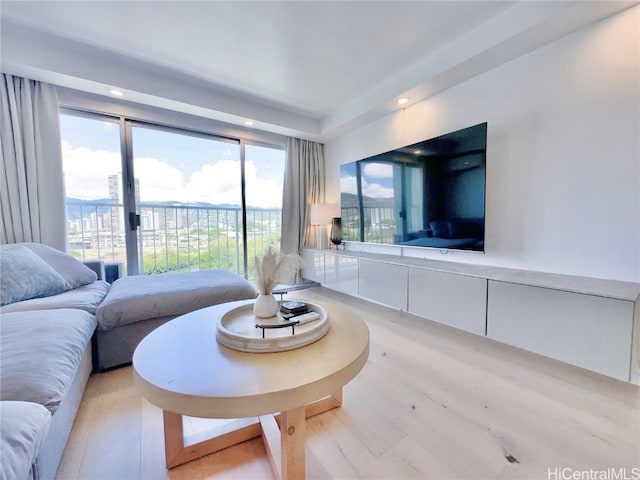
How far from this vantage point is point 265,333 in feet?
3.16

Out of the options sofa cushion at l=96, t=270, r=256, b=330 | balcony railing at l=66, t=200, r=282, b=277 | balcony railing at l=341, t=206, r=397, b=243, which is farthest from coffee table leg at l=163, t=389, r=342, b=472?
balcony railing at l=341, t=206, r=397, b=243

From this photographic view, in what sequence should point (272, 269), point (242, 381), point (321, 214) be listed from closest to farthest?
point (242, 381) < point (272, 269) < point (321, 214)

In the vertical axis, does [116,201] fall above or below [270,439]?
above

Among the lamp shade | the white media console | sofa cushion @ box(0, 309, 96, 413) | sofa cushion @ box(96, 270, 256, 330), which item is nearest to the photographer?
sofa cushion @ box(0, 309, 96, 413)

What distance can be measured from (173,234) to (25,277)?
1394 mm

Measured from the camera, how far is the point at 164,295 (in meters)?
1.68

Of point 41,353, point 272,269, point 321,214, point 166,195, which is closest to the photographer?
point 41,353

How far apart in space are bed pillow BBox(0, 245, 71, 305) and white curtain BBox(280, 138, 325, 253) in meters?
2.16

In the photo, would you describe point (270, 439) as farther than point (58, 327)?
No

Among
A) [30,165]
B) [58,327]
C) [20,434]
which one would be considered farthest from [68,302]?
[30,165]

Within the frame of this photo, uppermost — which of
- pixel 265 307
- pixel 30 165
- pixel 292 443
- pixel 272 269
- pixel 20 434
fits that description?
pixel 30 165

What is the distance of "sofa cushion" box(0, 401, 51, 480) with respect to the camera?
55 centimetres

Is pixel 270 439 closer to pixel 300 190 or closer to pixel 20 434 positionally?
pixel 20 434

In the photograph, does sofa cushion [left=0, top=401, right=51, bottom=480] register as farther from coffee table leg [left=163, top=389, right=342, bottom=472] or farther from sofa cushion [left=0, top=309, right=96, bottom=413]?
coffee table leg [left=163, top=389, right=342, bottom=472]
